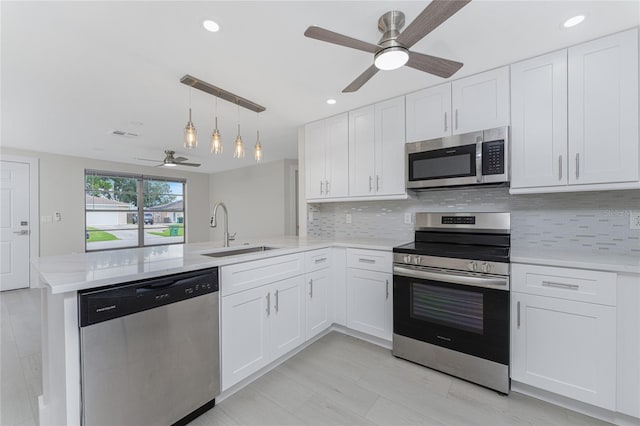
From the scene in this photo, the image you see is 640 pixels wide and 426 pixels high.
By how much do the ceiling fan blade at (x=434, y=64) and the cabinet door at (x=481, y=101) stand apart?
2.01 feet

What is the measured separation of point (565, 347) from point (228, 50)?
9.77 ft

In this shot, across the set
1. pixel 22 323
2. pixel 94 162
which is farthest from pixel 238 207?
pixel 22 323

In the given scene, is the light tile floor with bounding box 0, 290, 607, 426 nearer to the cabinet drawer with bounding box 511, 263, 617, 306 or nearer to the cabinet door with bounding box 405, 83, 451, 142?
the cabinet drawer with bounding box 511, 263, 617, 306

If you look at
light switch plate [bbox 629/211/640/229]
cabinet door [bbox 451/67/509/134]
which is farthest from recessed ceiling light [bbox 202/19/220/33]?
light switch plate [bbox 629/211/640/229]

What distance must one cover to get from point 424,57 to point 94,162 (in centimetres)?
643

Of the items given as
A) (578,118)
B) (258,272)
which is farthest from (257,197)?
(578,118)

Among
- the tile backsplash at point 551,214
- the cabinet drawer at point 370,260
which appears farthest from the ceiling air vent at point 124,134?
the tile backsplash at point 551,214

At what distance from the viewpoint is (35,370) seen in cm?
209

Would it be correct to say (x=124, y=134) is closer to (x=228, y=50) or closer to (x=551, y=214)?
(x=228, y=50)

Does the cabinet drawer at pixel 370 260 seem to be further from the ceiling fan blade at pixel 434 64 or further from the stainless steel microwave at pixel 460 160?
the ceiling fan blade at pixel 434 64

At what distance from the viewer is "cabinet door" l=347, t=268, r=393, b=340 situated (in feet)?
7.82

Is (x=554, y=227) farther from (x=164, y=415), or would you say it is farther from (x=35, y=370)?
(x=35, y=370)

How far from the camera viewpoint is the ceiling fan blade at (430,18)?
1183mm

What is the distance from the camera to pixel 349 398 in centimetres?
178
